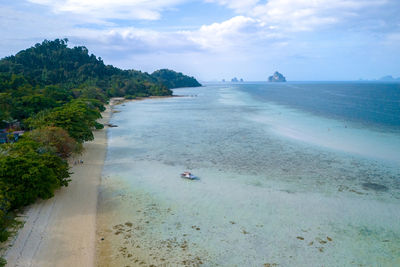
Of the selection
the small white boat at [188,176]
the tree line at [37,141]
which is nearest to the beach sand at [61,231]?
the tree line at [37,141]

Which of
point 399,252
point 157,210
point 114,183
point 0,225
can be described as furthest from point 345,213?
point 0,225

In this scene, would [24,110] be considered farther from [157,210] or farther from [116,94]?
[116,94]

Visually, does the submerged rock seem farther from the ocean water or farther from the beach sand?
the beach sand

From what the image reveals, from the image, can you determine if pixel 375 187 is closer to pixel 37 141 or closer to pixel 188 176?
pixel 188 176

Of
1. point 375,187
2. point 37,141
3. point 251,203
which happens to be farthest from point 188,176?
point 375,187

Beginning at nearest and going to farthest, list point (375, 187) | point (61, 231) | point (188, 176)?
point (61, 231)
point (375, 187)
point (188, 176)
